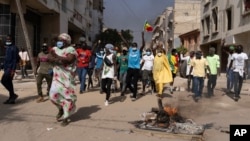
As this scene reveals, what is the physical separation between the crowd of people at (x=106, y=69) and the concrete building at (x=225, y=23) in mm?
13326

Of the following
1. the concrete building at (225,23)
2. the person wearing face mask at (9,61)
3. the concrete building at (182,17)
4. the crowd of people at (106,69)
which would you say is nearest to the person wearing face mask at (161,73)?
the crowd of people at (106,69)

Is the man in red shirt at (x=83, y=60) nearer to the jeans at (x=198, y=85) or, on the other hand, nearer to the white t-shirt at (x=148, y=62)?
the white t-shirt at (x=148, y=62)

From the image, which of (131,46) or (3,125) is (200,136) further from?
(131,46)

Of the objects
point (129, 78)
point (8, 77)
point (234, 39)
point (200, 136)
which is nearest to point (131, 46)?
point (129, 78)

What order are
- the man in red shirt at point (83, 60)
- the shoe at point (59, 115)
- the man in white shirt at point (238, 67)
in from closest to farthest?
1. the shoe at point (59, 115)
2. the man in white shirt at point (238, 67)
3. the man in red shirt at point (83, 60)

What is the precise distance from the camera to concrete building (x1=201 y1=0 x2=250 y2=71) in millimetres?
25344

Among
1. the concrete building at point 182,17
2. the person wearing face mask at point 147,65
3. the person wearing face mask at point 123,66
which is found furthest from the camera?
the concrete building at point 182,17

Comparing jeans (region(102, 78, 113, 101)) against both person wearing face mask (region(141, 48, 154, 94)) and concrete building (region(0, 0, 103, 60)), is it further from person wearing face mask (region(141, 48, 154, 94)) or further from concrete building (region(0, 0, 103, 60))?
concrete building (region(0, 0, 103, 60))

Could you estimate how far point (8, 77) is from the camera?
9461 millimetres

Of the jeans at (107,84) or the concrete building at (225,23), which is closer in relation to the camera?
the jeans at (107,84)

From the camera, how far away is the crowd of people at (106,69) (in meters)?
7.32

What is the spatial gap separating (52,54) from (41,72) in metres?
2.62

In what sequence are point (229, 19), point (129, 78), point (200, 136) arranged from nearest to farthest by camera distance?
point (200, 136), point (129, 78), point (229, 19)

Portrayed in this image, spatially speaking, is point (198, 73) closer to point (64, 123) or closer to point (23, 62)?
point (64, 123)
